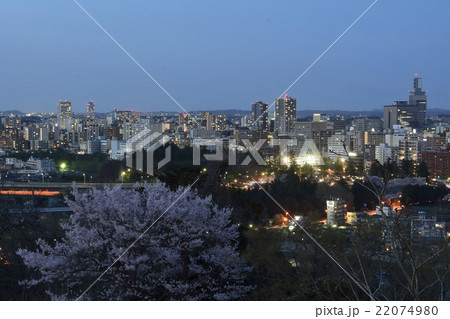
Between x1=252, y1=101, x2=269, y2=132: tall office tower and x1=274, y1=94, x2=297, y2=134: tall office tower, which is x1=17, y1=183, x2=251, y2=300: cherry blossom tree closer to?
x1=252, y1=101, x2=269, y2=132: tall office tower

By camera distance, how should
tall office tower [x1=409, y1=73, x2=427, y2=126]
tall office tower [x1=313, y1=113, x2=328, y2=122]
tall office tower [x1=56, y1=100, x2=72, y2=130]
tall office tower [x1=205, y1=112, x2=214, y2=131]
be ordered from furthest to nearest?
tall office tower [x1=409, y1=73, x2=427, y2=126] < tall office tower [x1=56, y1=100, x2=72, y2=130] < tall office tower [x1=313, y1=113, x2=328, y2=122] < tall office tower [x1=205, y1=112, x2=214, y2=131]

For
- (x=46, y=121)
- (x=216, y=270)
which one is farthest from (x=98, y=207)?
(x=46, y=121)

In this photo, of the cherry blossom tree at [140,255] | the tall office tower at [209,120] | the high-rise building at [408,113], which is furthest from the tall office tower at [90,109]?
the cherry blossom tree at [140,255]

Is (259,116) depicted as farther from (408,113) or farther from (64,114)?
(64,114)

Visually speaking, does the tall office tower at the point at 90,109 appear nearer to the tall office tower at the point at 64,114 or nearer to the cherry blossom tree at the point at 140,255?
the tall office tower at the point at 64,114

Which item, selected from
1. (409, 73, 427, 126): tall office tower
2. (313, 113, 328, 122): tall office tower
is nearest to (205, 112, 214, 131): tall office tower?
(313, 113, 328, 122): tall office tower

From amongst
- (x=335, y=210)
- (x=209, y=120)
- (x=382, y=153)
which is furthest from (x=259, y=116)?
(x=335, y=210)
